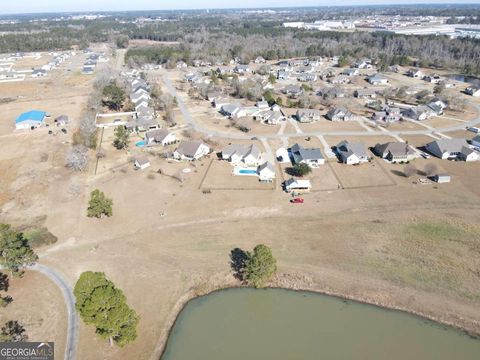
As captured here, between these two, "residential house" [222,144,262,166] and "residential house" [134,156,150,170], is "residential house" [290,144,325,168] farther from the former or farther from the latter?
"residential house" [134,156,150,170]

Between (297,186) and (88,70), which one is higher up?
(88,70)

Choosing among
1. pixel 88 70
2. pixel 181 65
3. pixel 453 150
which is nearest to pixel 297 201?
pixel 453 150

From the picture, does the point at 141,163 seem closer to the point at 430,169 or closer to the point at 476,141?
the point at 430,169

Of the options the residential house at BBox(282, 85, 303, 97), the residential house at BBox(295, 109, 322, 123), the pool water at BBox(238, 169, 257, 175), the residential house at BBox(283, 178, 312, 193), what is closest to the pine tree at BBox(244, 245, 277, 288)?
the residential house at BBox(283, 178, 312, 193)

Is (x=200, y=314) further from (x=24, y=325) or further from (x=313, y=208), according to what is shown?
(x=313, y=208)

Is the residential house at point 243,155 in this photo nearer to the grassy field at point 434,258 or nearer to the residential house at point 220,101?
the grassy field at point 434,258
